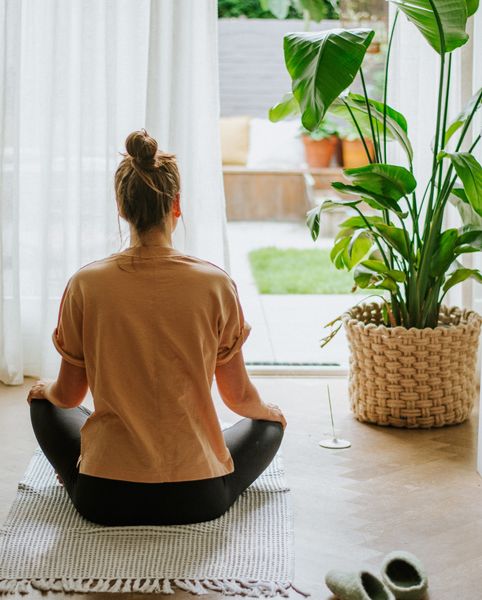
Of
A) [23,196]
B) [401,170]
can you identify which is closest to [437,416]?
[401,170]

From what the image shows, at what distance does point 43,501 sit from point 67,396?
0.96 feet

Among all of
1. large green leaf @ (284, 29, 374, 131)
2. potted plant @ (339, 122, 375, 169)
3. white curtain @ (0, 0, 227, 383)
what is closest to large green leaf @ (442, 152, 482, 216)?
large green leaf @ (284, 29, 374, 131)

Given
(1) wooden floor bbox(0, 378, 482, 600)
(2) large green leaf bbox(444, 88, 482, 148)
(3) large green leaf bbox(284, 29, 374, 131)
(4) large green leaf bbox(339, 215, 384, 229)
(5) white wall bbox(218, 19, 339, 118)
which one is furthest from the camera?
(5) white wall bbox(218, 19, 339, 118)

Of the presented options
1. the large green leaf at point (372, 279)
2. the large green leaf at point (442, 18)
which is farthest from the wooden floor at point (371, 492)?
the large green leaf at point (442, 18)

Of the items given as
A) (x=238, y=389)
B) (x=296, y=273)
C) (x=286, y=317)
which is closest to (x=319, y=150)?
(x=296, y=273)

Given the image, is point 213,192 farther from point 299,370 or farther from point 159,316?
point 159,316

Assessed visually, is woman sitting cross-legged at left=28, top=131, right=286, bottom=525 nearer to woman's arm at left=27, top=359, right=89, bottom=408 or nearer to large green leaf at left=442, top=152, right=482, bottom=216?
woman's arm at left=27, top=359, right=89, bottom=408

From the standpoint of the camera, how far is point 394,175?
2.61m

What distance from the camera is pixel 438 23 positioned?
2.48 metres

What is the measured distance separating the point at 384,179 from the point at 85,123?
111 cm

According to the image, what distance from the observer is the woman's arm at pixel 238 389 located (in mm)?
2129

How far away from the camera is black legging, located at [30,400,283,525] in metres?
2.02

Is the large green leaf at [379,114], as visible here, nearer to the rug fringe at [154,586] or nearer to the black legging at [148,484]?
the black legging at [148,484]

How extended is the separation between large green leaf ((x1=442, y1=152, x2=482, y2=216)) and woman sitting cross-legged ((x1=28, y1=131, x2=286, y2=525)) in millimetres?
772
